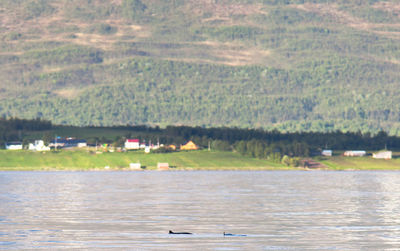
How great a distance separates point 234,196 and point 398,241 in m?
Result: 54.7

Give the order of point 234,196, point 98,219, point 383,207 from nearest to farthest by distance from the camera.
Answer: point 98,219 → point 383,207 → point 234,196

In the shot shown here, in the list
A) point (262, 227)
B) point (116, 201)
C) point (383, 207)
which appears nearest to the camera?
point (262, 227)

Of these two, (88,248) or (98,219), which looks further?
(98,219)

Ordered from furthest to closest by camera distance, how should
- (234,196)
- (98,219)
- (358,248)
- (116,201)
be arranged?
(234,196)
(116,201)
(98,219)
(358,248)

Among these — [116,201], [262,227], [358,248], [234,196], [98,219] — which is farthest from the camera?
[234,196]

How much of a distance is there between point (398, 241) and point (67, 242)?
22218 mm

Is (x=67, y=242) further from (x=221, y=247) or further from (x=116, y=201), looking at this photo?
(x=116, y=201)

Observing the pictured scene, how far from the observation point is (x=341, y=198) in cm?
10988

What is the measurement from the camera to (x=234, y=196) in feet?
376

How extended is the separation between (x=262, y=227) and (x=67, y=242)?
1681 centimetres

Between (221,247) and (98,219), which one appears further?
(98,219)

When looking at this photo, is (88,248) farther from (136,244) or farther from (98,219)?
(98,219)

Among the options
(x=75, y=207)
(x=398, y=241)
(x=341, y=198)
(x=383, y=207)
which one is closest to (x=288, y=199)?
(x=341, y=198)

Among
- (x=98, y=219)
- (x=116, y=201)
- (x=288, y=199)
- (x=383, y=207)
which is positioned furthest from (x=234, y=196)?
(x=98, y=219)
